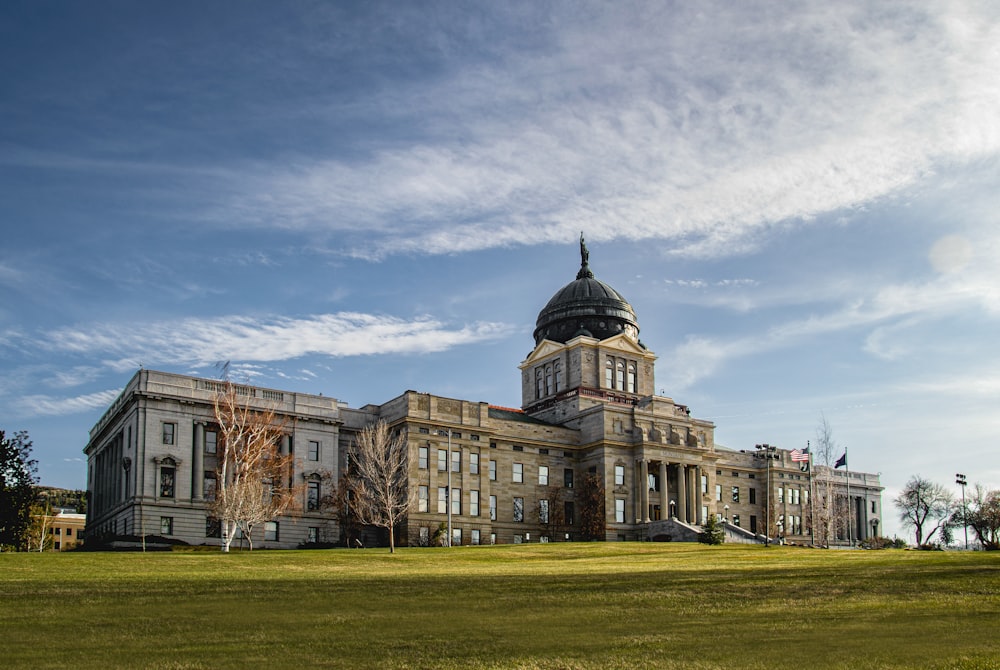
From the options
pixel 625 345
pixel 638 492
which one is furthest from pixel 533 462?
pixel 625 345

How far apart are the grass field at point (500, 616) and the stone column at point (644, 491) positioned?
4883 centimetres

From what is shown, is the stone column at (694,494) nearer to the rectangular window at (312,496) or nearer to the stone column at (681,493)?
the stone column at (681,493)

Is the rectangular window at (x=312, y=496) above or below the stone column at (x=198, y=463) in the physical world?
below

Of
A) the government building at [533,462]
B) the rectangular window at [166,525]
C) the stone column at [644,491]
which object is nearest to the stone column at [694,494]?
the government building at [533,462]

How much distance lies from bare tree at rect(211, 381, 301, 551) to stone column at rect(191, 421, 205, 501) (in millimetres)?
1513

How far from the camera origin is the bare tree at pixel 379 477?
72.5m

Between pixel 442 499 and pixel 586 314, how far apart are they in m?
29.6

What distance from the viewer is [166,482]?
73.4 m

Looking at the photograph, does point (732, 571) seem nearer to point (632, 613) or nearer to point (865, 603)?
point (865, 603)

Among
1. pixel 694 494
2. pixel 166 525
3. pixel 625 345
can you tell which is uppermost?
pixel 625 345

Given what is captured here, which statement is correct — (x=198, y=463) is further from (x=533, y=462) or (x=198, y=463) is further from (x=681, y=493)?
(x=681, y=493)

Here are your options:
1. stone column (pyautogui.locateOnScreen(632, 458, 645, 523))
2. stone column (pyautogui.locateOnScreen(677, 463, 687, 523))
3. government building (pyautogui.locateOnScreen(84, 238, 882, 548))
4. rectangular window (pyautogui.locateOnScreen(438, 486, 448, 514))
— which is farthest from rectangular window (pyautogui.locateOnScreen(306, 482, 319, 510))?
stone column (pyautogui.locateOnScreen(677, 463, 687, 523))

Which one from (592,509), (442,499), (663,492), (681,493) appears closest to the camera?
(442,499)

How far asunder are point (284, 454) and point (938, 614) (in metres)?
55.0
